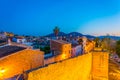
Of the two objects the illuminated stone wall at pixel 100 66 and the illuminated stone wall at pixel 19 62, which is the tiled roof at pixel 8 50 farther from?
the illuminated stone wall at pixel 100 66

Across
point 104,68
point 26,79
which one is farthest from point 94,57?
point 26,79

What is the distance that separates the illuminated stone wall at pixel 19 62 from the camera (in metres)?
18.2

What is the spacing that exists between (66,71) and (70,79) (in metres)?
0.80

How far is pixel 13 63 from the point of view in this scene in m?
19.3

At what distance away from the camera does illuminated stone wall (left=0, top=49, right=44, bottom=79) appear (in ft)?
59.8

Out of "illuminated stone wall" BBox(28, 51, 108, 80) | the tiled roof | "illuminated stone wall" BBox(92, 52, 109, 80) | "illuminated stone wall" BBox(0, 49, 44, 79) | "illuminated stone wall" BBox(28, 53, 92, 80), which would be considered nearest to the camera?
"illuminated stone wall" BBox(28, 53, 92, 80)

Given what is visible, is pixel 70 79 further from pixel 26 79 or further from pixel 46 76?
pixel 26 79

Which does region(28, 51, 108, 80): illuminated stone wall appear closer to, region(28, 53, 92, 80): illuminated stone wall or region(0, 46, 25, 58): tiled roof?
Result: region(28, 53, 92, 80): illuminated stone wall

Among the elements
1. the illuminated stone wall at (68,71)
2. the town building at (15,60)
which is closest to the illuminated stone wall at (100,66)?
the illuminated stone wall at (68,71)

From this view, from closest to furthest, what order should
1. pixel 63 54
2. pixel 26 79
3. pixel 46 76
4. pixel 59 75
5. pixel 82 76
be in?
pixel 26 79 < pixel 46 76 < pixel 59 75 < pixel 82 76 < pixel 63 54

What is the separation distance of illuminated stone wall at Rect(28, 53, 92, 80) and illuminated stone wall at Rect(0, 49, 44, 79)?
6.23 metres

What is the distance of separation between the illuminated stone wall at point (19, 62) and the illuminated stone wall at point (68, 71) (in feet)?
20.4

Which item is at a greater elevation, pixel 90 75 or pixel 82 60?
pixel 82 60

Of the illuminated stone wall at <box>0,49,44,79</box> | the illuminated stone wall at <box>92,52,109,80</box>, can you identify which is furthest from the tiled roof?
the illuminated stone wall at <box>92,52,109,80</box>
